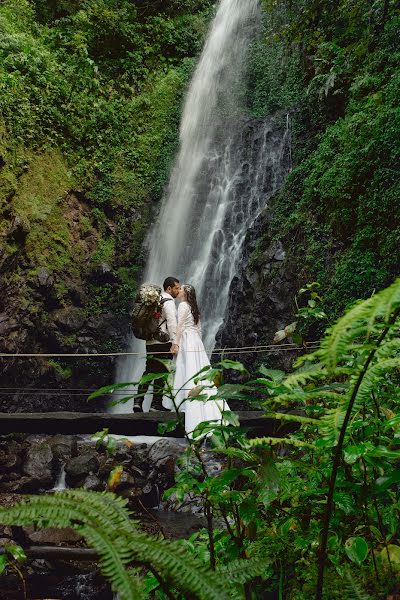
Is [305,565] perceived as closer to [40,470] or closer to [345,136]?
[40,470]

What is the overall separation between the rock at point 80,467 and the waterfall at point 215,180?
408 cm

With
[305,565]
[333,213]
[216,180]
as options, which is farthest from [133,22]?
[305,565]

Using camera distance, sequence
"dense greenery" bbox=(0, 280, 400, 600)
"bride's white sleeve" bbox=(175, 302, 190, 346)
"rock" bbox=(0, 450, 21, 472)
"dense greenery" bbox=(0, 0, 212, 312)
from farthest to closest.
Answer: "dense greenery" bbox=(0, 0, 212, 312) < "rock" bbox=(0, 450, 21, 472) < "bride's white sleeve" bbox=(175, 302, 190, 346) < "dense greenery" bbox=(0, 280, 400, 600)

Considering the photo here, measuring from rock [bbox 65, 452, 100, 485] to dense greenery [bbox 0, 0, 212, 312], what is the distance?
16.0ft

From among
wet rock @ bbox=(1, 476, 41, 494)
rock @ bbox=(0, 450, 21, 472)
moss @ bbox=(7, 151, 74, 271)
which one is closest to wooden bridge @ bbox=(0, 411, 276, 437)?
wet rock @ bbox=(1, 476, 41, 494)

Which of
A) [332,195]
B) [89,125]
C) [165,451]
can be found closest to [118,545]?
[165,451]

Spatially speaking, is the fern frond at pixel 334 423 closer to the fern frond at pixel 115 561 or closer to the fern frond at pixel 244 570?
the fern frond at pixel 244 570

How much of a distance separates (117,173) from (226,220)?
4.04m

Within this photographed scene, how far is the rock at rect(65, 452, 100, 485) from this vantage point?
7.00 meters

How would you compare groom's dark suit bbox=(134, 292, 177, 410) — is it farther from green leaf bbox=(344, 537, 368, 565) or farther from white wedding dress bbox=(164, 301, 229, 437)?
green leaf bbox=(344, 537, 368, 565)

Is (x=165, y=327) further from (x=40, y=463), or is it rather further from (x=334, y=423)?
(x=334, y=423)

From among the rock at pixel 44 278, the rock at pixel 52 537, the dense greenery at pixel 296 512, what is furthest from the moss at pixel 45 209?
the dense greenery at pixel 296 512

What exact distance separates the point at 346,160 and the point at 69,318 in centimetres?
742

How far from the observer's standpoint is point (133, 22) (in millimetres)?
16406
